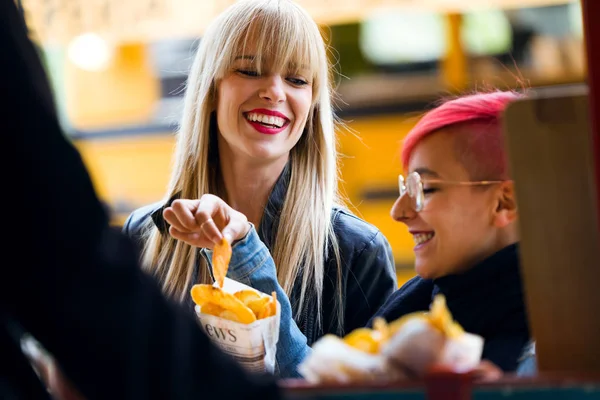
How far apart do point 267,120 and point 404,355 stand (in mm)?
1222

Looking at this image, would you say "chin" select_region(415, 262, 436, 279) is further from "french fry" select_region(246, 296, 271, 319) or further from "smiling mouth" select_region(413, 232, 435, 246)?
"french fry" select_region(246, 296, 271, 319)

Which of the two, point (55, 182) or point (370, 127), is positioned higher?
point (55, 182)

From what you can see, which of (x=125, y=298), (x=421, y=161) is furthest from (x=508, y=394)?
(x=421, y=161)

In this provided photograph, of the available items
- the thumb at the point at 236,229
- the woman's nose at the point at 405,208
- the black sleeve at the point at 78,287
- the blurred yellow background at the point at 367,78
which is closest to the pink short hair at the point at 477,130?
the woman's nose at the point at 405,208

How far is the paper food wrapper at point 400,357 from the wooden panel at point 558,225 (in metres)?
0.16

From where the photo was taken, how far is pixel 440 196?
1.65 m

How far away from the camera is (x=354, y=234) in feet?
7.34

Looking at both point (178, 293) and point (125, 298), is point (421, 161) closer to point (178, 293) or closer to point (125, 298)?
point (178, 293)

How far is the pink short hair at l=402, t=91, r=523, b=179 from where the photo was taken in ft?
5.39

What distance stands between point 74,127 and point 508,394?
20.6ft

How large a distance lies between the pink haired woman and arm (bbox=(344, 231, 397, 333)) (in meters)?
0.39

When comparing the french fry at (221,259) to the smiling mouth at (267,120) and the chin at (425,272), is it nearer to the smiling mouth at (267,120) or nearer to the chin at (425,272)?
the chin at (425,272)

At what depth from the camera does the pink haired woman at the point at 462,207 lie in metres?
1.53

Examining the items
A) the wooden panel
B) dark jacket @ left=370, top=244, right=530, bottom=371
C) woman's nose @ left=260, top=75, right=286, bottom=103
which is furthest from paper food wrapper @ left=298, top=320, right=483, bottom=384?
woman's nose @ left=260, top=75, right=286, bottom=103
